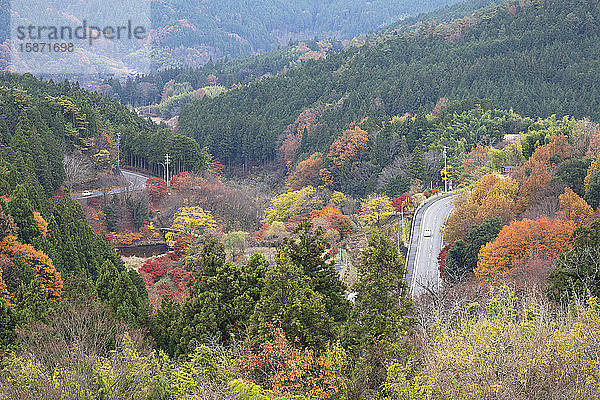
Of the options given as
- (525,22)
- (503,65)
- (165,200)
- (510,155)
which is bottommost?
(165,200)

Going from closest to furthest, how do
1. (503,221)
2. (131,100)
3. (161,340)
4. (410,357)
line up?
(410,357), (161,340), (503,221), (131,100)

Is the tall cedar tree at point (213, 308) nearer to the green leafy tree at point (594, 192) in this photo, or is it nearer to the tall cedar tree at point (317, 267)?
the tall cedar tree at point (317, 267)

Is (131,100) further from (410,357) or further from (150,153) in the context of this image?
(410,357)

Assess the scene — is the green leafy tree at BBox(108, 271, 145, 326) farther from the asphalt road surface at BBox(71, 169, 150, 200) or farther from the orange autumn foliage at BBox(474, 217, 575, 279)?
the asphalt road surface at BBox(71, 169, 150, 200)

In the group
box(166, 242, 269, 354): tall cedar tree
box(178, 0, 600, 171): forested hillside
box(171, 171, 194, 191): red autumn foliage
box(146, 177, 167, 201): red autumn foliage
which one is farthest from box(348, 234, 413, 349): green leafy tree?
box(178, 0, 600, 171): forested hillside

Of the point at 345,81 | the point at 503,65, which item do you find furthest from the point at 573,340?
the point at 345,81

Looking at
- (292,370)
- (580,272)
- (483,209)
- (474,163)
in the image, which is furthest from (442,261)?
(474,163)
